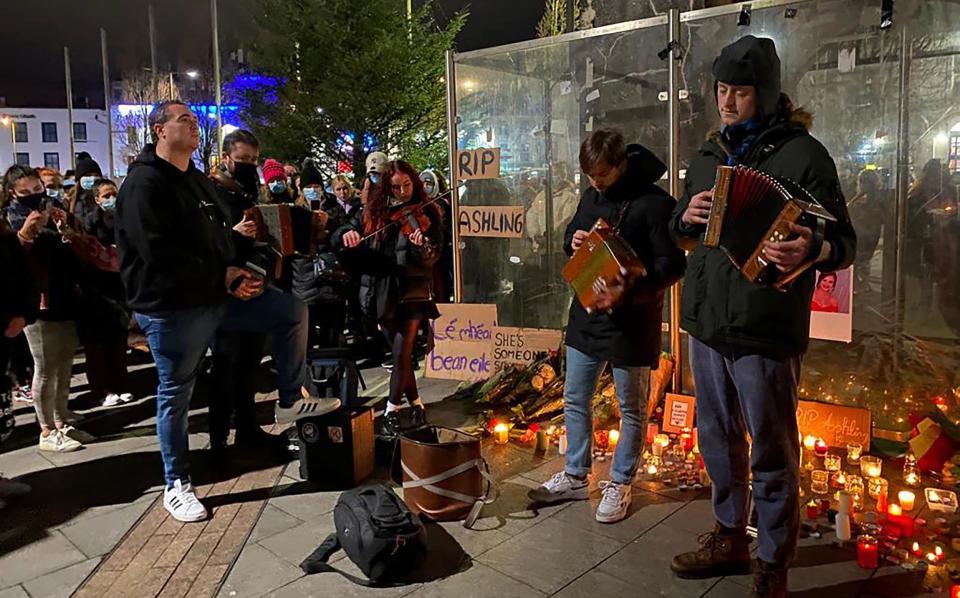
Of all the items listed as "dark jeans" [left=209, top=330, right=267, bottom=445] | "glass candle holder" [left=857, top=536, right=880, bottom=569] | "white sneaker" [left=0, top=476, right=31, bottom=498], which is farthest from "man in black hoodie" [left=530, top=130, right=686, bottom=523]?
"white sneaker" [left=0, top=476, right=31, bottom=498]

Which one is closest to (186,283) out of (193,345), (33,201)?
(193,345)

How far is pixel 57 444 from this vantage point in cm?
483

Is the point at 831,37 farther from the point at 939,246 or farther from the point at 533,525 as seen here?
the point at 533,525

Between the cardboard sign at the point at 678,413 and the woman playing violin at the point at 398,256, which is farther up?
the woman playing violin at the point at 398,256

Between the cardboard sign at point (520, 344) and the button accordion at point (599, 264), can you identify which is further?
the cardboard sign at point (520, 344)

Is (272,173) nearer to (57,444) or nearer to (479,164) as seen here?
(479,164)

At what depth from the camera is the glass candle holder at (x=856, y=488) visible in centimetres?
370

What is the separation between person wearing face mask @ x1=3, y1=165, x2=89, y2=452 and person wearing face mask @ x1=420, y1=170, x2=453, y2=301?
261cm

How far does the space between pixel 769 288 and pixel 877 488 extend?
1921 mm

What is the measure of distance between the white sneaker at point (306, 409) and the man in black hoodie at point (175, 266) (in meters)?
0.57

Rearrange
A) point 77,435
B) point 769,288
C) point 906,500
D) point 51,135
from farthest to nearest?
point 51,135 → point 77,435 → point 906,500 → point 769,288

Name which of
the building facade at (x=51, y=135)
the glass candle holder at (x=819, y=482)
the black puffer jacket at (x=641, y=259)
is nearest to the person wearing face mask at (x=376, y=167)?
the black puffer jacket at (x=641, y=259)

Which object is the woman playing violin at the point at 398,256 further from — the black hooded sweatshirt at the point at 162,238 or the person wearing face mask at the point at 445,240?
the black hooded sweatshirt at the point at 162,238

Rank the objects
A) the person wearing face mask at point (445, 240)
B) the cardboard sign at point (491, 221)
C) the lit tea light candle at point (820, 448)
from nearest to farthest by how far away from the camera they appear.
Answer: the lit tea light candle at point (820, 448)
the person wearing face mask at point (445, 240)
the cardboard sign at point (491, 221)
